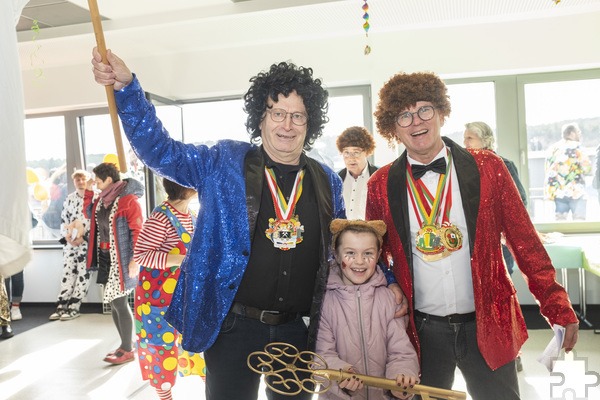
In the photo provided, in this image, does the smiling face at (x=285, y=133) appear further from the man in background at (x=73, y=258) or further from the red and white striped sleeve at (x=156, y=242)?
the man in background at (x=73, y=258)

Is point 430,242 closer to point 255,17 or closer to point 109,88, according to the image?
point 109,88

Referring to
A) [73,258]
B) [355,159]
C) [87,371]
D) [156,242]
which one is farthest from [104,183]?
[73,258]

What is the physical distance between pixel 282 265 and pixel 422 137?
709 mm

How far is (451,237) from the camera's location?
175 centimetres

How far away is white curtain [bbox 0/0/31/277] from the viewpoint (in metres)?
0.70

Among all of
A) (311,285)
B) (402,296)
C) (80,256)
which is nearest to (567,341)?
(402,296)

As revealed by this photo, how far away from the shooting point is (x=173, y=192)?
3070mm

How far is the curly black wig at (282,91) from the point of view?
183 cm

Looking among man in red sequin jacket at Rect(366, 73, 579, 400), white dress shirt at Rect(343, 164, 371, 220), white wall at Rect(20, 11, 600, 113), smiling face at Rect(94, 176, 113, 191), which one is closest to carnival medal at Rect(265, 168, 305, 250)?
man in red sequin jacket at Rect(366, 73, 579, 400)

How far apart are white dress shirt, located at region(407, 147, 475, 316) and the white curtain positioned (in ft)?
4.54

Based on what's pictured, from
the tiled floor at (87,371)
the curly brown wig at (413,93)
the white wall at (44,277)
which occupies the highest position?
the curly brown wig at (413,93)

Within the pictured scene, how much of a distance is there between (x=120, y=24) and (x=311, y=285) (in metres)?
4.44

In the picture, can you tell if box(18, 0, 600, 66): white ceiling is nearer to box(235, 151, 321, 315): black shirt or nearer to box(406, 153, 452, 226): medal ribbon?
box(406, 153, 452, 226): medal ribbon

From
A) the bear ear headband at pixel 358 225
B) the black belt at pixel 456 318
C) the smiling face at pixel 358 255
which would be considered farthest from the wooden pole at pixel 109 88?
the black belt at pixel 456 318
